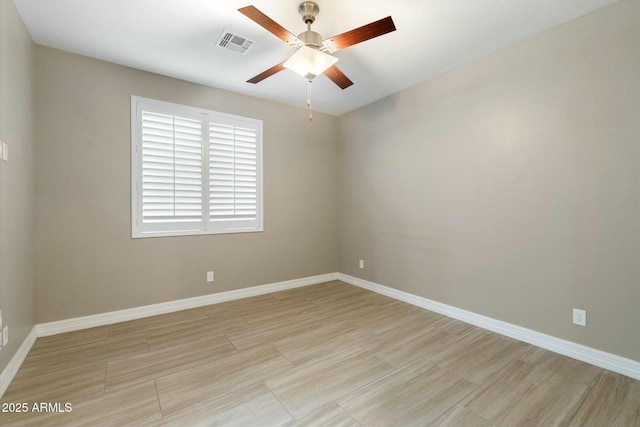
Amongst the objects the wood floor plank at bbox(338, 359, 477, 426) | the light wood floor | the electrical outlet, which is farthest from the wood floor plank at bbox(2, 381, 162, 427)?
the electrical outlet

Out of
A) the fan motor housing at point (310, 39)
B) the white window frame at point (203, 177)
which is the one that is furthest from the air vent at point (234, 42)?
the white window frame at point (203, 177)

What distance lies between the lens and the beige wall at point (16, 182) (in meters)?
1.91

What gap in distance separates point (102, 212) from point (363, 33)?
305 cm

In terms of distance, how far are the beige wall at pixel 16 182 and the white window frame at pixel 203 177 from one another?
798mm

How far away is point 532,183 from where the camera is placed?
8.35 ft

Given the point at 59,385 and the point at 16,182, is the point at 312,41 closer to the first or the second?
the point at 16,182

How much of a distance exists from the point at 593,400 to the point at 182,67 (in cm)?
451

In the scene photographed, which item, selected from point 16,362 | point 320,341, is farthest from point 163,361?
point 320,341

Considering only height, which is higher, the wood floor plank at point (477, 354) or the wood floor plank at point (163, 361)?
the wood floor plank at point (477, 354)

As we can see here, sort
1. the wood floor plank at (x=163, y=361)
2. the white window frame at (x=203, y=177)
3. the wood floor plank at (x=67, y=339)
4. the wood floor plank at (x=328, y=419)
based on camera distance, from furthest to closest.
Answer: the white window frame at (x=203, y=177) → the wood floor plank at (x=67, y=339) → the wood floor plank at (x=163, y=361) → the wood floor plank at (x=328, y=419)

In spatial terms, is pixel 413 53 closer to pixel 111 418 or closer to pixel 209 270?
pixel 209 270

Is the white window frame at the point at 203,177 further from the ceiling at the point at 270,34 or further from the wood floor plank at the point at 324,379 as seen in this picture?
the wood floor plank at the point at 324,379

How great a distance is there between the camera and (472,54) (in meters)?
2.83

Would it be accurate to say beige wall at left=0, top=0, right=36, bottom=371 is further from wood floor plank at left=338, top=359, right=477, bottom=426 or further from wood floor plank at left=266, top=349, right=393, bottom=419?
wood floor plank at left=338, top=359, right=477, bottom=426
